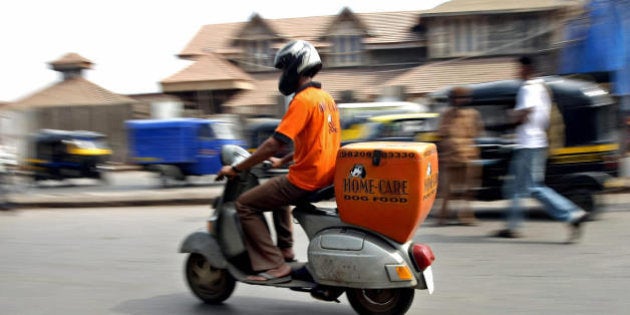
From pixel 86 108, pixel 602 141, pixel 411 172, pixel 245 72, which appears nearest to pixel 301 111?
pixel 411 172

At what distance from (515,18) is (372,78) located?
6.50 meters

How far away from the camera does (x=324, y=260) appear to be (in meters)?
4.30

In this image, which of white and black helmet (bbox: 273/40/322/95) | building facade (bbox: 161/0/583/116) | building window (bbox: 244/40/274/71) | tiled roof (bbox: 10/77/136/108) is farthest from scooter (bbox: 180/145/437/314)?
tiled roof (bbox: 10/77/136/108)

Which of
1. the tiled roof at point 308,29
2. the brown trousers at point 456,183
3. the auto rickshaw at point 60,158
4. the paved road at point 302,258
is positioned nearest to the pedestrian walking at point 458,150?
the brown trousers at point 456,183

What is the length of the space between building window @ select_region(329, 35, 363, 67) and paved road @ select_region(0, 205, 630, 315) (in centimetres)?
2321

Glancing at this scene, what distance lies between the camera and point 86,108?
2808cm

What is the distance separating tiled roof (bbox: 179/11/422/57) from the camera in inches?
1253

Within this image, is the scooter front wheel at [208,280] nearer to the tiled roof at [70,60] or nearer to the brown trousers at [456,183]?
the brown trousers at [456,183]

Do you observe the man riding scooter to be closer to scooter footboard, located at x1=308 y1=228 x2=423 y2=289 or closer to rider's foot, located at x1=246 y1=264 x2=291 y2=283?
rider's foot, located at x1=246 y1=264 x2=291 y2=283

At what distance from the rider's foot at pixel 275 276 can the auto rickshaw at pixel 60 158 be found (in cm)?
1498

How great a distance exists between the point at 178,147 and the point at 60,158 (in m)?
3.57

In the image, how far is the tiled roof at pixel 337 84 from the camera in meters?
30.1

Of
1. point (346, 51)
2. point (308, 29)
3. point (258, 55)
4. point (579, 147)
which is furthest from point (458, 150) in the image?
point (308, 29)

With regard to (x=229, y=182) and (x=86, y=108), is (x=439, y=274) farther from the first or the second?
(x=86, y=108)
